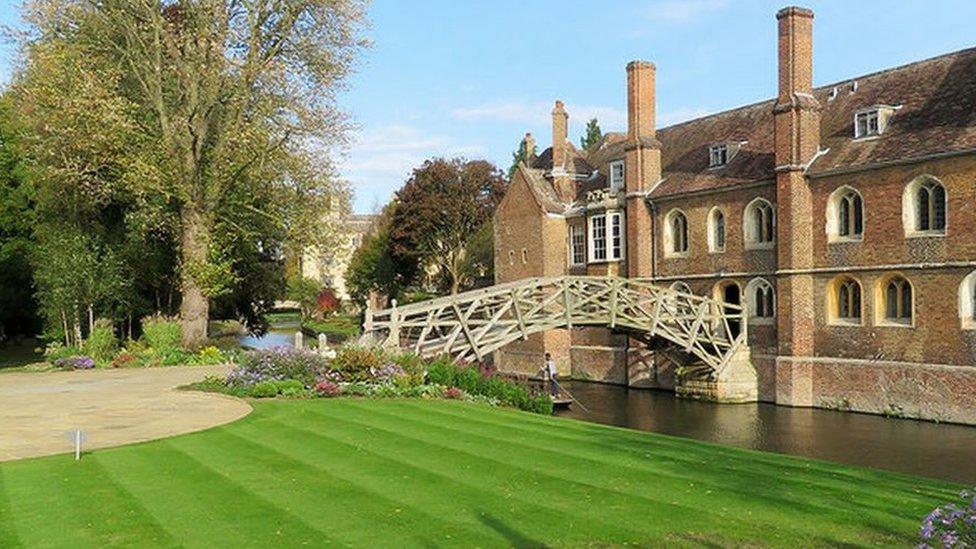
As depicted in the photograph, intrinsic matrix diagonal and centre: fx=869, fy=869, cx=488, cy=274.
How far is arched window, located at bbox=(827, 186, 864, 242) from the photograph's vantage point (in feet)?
92.3

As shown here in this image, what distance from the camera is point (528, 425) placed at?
16.0m

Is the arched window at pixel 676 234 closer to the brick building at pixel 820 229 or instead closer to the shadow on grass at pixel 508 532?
the brick building at pixel 820 229

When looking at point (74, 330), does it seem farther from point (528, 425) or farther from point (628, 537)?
point (628, 537)

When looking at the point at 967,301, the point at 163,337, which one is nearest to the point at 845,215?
the point at 967,301

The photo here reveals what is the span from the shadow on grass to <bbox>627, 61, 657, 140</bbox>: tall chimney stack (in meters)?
29.8

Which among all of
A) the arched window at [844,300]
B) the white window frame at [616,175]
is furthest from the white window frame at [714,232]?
the white window frame at [616,175]

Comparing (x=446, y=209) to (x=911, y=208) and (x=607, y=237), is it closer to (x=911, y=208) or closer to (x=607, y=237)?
(x=607, y=237)

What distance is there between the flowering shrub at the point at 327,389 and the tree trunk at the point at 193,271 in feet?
41.9

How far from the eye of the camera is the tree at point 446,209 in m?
60.6

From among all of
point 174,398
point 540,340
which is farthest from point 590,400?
point 174,398

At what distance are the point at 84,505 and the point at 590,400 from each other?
978 inches

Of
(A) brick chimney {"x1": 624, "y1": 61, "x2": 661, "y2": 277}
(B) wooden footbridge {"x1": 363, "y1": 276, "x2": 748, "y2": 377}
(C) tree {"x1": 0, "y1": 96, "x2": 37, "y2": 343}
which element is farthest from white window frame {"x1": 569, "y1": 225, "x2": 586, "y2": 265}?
(C) tree {"x1": 0, "y1": 96, "x2": 37, "y2": 343}

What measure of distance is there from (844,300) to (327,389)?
1823 centimetres

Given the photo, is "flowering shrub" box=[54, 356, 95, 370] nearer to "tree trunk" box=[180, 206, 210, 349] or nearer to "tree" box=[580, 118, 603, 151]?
"tree trunk" box=[180, 206, 210, 349]
